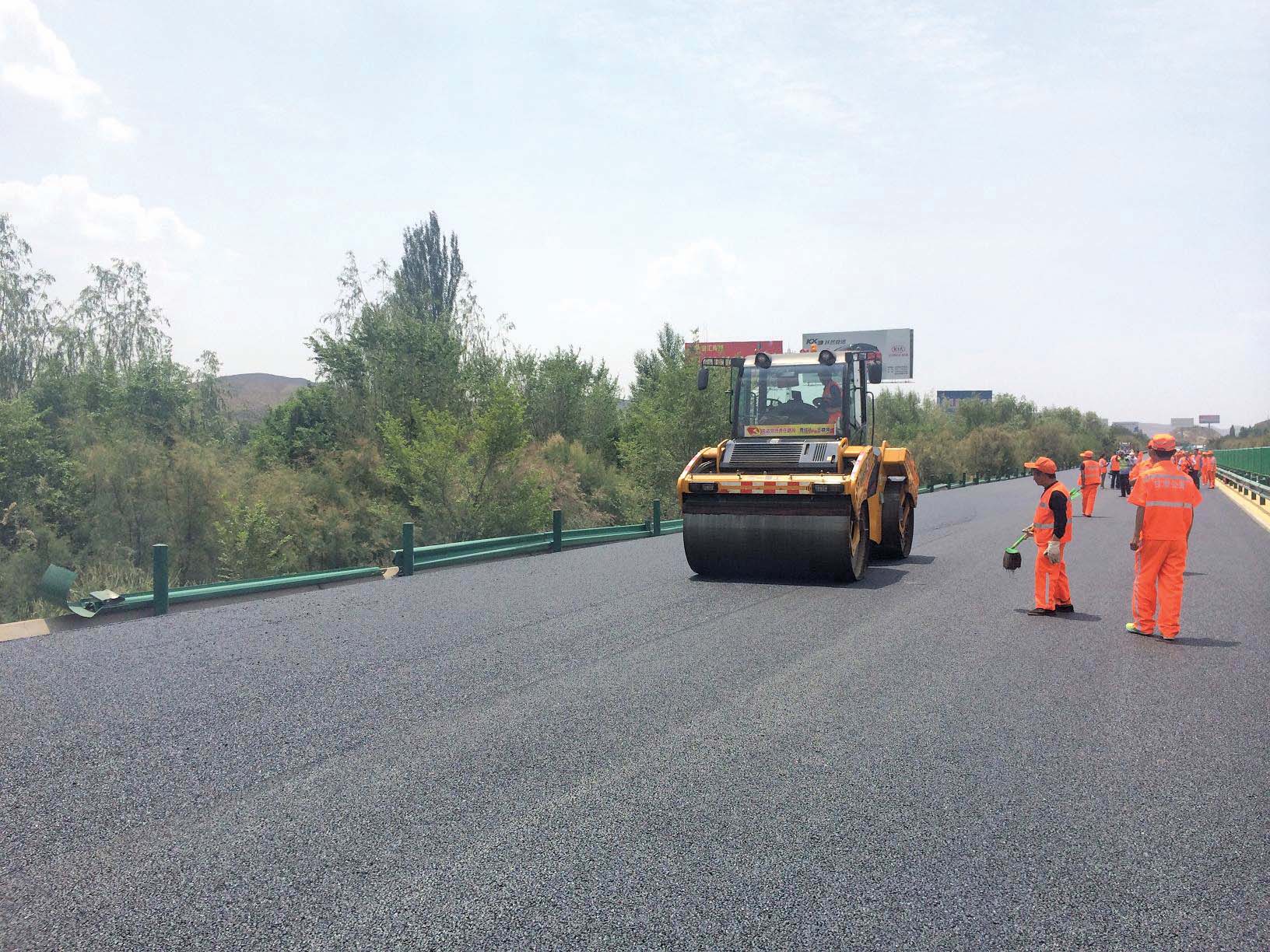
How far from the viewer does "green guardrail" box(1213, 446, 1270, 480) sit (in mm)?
44912

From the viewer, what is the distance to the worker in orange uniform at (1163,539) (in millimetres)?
8180

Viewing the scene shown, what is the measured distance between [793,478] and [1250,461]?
170ft

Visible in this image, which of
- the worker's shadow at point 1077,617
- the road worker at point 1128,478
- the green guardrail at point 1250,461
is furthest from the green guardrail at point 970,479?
the worker's shadow at point 1077,617

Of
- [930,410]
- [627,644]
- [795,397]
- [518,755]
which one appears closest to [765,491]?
[795,397]

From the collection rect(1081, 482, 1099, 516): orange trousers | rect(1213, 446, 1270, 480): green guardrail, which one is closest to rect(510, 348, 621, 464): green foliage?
rect(1081, 482, 1099, 516): orange trousers

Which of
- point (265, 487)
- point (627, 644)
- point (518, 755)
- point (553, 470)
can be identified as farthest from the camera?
point (553, 470)

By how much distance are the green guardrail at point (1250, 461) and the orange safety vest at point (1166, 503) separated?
1571 inches

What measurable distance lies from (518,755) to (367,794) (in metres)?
0.89

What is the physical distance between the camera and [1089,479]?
22.8 metres

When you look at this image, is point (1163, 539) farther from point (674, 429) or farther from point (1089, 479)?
point (674, 429)

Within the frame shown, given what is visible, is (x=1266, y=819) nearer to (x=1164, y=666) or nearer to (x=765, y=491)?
(x=1164, y=666)

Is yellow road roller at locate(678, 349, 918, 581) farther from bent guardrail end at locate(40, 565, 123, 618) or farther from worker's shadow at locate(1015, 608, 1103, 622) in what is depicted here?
bent guardrail end at locate(40, 565, 123, 618)

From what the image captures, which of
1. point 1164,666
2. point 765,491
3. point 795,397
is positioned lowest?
point 1164,666

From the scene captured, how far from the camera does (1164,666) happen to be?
23.9 feet
